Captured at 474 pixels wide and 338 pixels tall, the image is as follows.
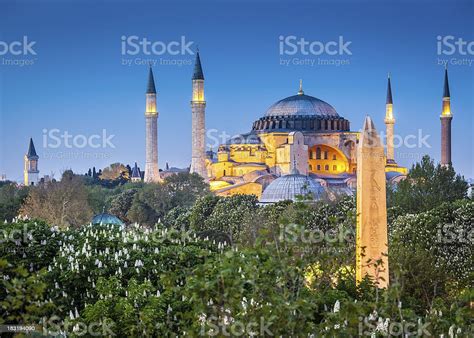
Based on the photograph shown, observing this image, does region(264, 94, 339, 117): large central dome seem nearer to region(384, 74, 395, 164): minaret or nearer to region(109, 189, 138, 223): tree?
region(384, 74, 395, 164): minaret

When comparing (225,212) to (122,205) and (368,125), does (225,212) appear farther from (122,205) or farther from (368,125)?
(368,125)

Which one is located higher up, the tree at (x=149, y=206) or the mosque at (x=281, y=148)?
the mosque at (x=281, y=148)

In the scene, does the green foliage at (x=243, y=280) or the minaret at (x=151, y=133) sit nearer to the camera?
the green foliage at (x=243, y=280)

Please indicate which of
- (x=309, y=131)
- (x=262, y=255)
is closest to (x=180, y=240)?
(x=262, y=255)

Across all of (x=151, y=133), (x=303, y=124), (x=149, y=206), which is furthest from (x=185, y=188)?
(x=303, y=124)

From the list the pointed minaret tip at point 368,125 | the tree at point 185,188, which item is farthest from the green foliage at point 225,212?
the pointed minaret tip at point 368,125

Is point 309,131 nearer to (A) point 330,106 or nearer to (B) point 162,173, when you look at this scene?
(A) point 330,106

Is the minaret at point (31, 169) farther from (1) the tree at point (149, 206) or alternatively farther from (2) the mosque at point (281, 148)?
(1) the tree at point (149, 206)
